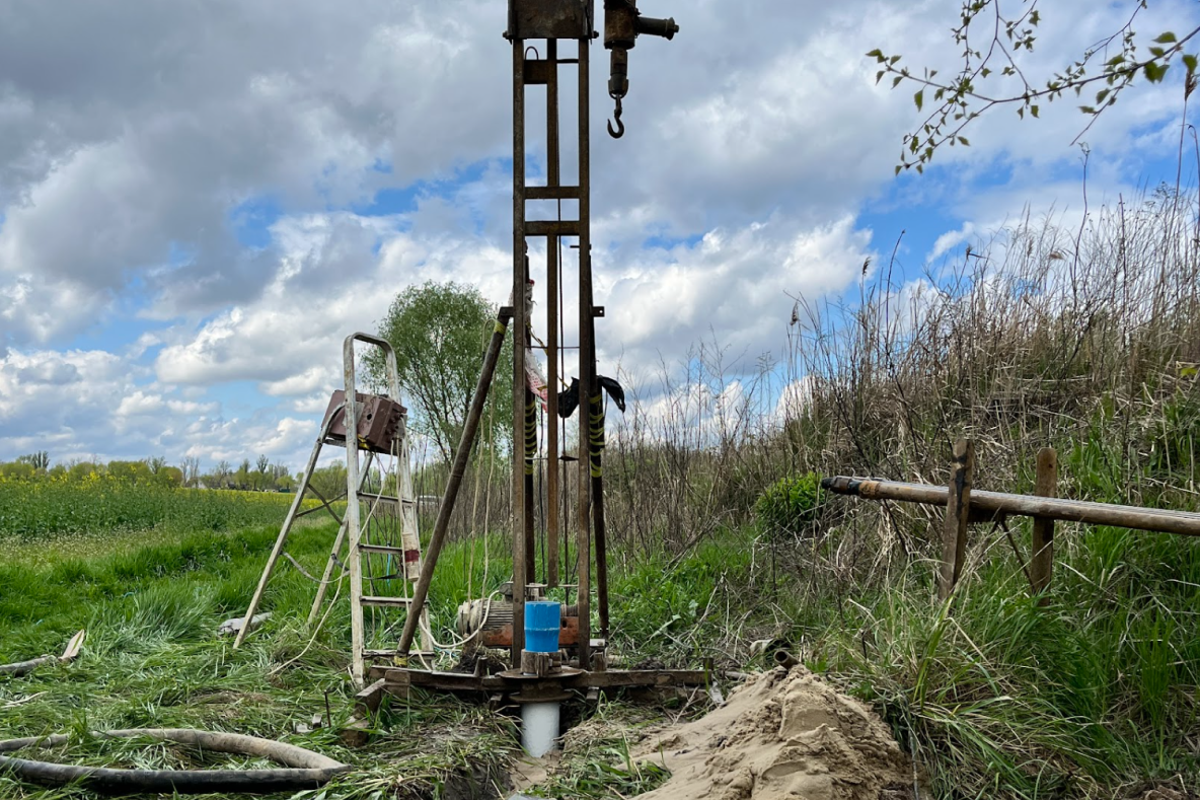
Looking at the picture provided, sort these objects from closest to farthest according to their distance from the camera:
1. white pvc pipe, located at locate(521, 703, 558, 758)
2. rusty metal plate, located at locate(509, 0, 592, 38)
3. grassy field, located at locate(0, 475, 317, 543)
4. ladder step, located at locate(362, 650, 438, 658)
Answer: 1. white pvc pipe, located at locate(521, 703, 558, 758)
2. rusty metal plate, located at locate(509, 0, 592, 38)
3. ladder step, located at locate(362, 650, 438, 658)
4. grassy field, located at locate(0, 475, 317, 543)

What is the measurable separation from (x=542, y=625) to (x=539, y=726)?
1.49ft

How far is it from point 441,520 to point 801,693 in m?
2.02

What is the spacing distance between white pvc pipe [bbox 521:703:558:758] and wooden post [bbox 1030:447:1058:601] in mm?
2202

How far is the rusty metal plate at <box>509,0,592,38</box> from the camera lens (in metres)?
4.51

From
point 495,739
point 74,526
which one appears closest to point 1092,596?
point 495,739

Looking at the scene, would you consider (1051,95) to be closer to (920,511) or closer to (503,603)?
(920,511)

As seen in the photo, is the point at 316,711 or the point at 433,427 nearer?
the point at 316,711

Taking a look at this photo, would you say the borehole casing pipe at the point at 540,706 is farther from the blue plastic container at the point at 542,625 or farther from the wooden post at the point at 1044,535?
the wooden post at the point at 1044,535

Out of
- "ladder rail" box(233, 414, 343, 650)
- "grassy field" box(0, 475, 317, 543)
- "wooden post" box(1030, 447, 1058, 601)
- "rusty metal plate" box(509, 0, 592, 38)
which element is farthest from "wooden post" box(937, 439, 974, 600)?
"grassy field" box(0, 475, 317, 543)

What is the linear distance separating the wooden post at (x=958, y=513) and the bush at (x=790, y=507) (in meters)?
2.62

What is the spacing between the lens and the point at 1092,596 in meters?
3.99

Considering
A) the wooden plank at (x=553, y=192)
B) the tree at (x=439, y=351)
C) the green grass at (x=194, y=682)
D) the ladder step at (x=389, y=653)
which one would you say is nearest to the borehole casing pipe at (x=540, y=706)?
the green grass at (x=194, y=682)

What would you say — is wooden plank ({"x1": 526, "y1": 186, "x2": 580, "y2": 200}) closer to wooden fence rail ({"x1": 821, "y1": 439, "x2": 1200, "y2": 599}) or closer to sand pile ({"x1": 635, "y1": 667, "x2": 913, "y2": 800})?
wooden fence rail ({"x1": 821, "y1": 439, "x2": 1200, "y2": 599})

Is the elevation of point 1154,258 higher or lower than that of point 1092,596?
higher
